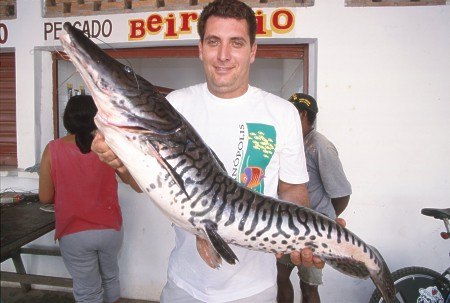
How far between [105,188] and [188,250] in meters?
1.52

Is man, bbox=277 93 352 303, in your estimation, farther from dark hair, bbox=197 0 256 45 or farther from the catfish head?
the catfish head

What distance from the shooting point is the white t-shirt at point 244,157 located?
1.75 meters

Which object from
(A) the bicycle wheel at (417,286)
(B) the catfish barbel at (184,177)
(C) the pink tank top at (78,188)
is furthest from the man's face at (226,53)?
(A) the bicycle wheel at (417,286)

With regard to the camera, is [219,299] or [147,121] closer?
[147,121]

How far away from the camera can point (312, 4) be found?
354 centimetres

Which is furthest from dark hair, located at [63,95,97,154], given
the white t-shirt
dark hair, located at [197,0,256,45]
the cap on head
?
the cap on head

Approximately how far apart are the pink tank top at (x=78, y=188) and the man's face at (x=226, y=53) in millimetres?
1550

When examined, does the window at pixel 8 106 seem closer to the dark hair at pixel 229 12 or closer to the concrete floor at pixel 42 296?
the concrete floor at pixel 42 296

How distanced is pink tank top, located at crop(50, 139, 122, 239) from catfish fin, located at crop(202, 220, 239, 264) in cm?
170

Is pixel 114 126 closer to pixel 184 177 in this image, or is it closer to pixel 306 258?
pixel 184 177

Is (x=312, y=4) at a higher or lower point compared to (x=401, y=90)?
higher

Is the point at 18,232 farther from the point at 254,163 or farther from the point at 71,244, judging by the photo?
the point at 254,163

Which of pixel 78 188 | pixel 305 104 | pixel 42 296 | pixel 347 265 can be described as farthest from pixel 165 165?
pixel 42 296

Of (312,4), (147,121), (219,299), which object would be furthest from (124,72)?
(312,4)
